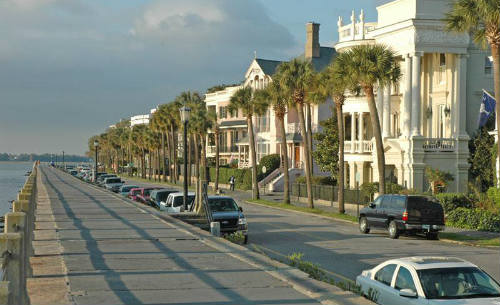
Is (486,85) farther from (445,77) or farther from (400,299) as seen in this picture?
(400,299)

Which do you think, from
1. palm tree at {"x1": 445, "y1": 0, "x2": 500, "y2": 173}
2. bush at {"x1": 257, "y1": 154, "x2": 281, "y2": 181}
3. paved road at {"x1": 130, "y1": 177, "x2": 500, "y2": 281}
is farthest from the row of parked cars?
bush at {"x1": 257, "y1": 154, "x2": 281, "y2": 181}

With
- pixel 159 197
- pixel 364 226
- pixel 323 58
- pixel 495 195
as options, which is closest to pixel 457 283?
pixel 364 226

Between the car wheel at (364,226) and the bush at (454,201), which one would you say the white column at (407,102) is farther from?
the car wheel at (364,226)

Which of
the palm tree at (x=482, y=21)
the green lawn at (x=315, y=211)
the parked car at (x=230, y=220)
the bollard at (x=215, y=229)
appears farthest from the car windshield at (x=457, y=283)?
the green lawn at (x=315, y=211)

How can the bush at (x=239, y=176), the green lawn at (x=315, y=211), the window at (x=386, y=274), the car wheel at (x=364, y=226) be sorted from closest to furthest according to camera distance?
1. the window at (x=386, y=274)
2. the car wheel at (x=364, y=226)
3. the green lawn at (x=315, y=211)
4. the bush at (x=239, y=176)

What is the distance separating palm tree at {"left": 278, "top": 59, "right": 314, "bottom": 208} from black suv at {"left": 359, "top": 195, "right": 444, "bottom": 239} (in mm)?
14911

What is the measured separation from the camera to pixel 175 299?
37.1 ft

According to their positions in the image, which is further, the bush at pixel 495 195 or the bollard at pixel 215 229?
the bush at pixel 495 195

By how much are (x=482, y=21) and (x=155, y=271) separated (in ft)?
61.4

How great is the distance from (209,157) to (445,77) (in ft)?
180

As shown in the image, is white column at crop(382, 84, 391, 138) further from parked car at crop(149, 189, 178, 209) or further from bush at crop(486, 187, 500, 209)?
parked car at crop(149, 189, 178, 209)

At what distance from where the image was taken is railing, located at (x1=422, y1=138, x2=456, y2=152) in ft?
143

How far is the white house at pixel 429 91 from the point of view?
42.4m

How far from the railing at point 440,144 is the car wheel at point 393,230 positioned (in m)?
16.3
